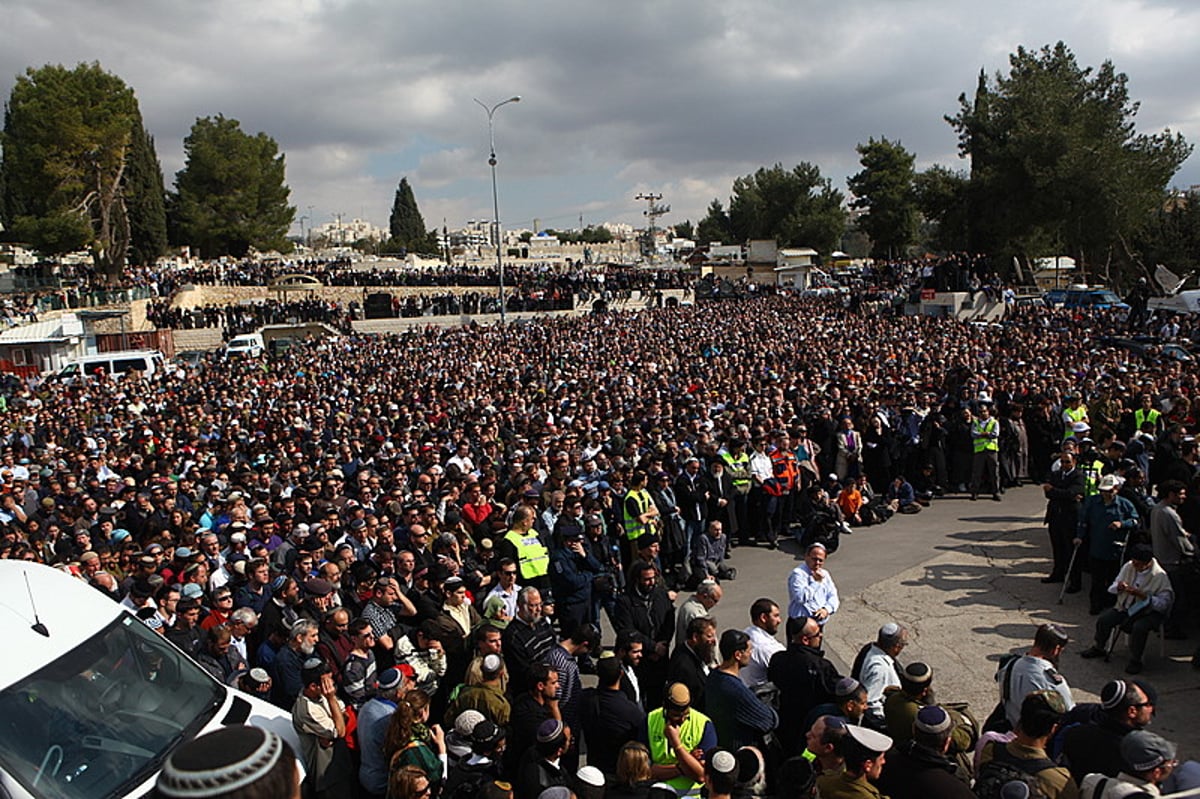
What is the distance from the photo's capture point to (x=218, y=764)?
1620 mm

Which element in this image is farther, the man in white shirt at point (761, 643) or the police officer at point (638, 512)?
the police officer at point (638, 512)

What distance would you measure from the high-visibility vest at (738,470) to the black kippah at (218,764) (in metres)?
8.19

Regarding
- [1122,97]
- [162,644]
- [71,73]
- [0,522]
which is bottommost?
[0,522]

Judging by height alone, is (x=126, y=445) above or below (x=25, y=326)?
below

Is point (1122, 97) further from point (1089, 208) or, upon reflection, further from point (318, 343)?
point (318, 343)

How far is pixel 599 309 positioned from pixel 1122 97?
24425mm

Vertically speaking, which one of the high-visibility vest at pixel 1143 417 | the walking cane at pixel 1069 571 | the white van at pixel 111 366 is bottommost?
the walking cane at pixel 1069 571

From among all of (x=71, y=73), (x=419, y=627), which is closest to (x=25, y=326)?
(x=71, y=73)

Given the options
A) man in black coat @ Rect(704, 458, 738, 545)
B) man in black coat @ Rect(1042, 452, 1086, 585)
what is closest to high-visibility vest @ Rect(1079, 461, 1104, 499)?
man in black coat @ Rect(1042, 452, 1086, 585)

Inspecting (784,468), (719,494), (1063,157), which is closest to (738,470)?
(719,494)

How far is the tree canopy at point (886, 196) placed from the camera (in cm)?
5809

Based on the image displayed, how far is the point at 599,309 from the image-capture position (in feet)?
122

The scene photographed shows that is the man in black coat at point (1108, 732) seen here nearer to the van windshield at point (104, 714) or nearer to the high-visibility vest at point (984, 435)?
the van windshield at point (104, 714)

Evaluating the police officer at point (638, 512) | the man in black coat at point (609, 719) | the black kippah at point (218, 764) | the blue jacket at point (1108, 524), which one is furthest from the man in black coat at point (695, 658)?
the blue jacket at point (1108, 524)
